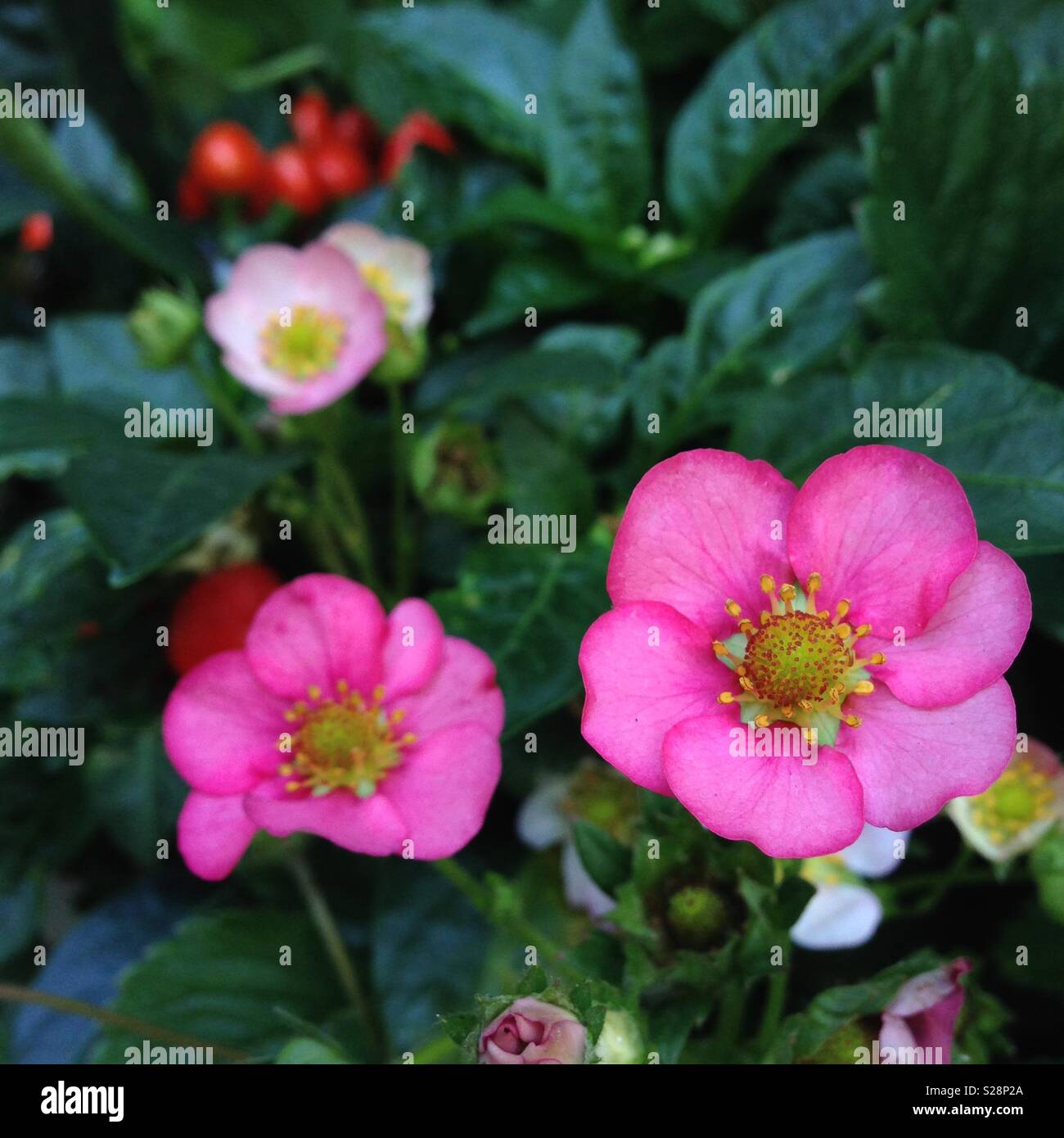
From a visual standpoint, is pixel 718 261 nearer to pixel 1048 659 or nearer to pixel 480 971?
pixel 1048 659

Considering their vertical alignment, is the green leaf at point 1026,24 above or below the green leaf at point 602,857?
above

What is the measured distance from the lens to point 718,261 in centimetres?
66

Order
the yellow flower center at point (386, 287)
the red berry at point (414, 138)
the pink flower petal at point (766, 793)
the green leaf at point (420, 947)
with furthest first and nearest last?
the red berry at point (414, 138), the yellow flower center at point (386, 287), the green leaf at point (420, 947), the pink flower petal at point (766, 793)

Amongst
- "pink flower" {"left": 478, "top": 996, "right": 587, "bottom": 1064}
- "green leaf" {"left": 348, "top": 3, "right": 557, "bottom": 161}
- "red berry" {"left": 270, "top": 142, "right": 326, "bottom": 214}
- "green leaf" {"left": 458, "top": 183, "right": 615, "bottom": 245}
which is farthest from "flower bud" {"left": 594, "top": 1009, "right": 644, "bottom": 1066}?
"red berry" {"left": 270, "top": 142, "right": 326, "bottom": 214}

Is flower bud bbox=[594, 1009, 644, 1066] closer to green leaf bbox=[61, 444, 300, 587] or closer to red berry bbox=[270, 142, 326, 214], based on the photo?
green leaf bbox=[61, 444, 300, 587]

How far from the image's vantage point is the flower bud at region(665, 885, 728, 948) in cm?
37

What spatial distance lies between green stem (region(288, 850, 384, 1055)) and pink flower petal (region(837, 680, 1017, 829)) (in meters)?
0.31

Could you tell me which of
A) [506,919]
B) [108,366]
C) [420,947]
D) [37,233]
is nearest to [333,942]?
[420,947]

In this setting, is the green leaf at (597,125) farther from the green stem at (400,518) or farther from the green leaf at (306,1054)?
the green leaf at (306,1054)

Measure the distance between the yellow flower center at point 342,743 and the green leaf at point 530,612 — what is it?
0.05m

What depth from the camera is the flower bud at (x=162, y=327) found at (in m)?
0.59

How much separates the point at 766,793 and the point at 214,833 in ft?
0.66

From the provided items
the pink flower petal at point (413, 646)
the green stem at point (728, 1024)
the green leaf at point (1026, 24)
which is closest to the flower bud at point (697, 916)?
the green stem at point (728, 1024)
